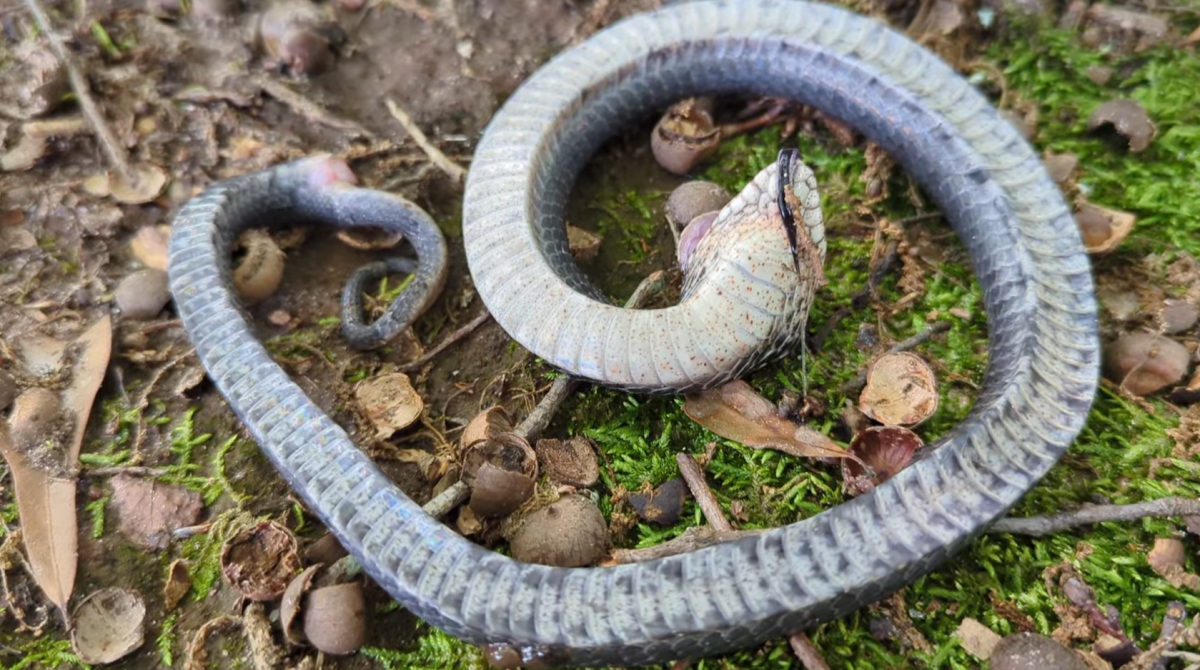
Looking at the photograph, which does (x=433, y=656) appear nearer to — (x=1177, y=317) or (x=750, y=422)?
(x=750, y=422)

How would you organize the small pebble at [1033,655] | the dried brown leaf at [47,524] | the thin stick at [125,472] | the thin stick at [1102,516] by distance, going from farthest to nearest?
1. the thin stick at [125,472]
2. the dried brown leaf at [47,524]
3. the thin stick at [1102,516]
4. the small pebble at [1033,655]

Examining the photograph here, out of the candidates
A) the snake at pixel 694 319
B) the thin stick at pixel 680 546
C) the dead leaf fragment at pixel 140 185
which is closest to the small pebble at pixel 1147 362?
the snake at pixel 694 319

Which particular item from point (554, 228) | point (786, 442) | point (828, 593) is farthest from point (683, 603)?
point (554, 228)

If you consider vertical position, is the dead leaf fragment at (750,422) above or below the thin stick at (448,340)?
above

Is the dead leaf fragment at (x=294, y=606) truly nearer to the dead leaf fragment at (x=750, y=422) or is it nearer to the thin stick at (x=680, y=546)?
the thin stick at (x=680, y=546)

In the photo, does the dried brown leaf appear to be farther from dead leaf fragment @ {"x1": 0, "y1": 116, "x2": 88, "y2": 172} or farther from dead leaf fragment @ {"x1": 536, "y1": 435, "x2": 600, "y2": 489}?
dead leaf fragment @ {"x1": 536, "y1": 435, "x2": 600, "y2": 489}

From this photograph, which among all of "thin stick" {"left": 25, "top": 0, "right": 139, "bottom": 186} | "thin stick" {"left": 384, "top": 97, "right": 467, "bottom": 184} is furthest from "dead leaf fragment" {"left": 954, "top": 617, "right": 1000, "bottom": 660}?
"thin stick" {"left": 25, "top": 0, "right": 139, "bottom": 186}
